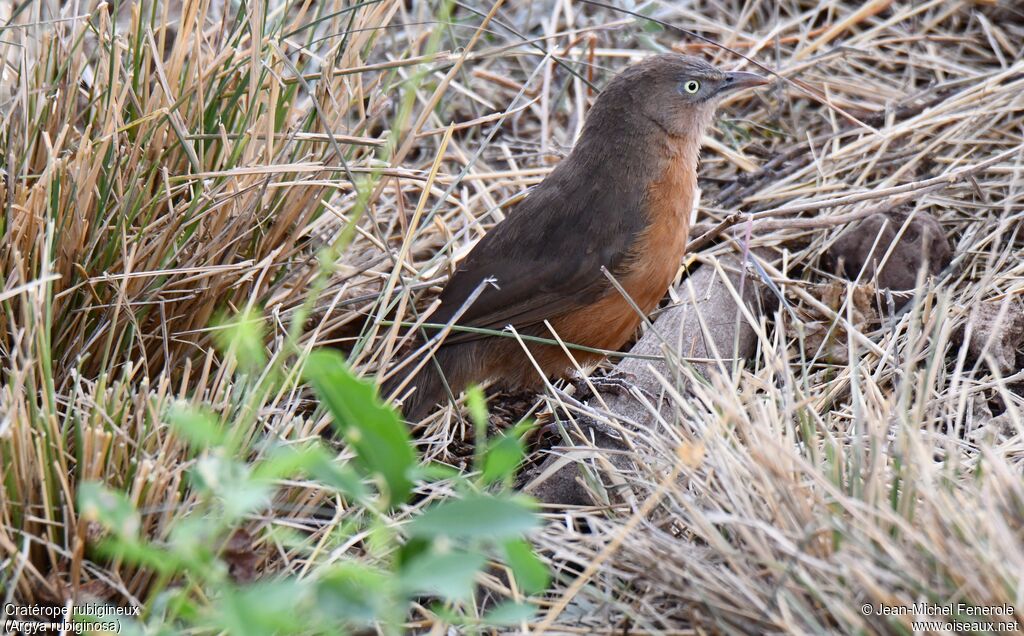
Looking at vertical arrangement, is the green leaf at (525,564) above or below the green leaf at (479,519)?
below

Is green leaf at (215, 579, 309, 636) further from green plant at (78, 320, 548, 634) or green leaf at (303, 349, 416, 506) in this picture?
green leaf at (303, 349, 416, 506)

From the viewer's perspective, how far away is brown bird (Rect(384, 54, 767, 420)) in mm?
3869

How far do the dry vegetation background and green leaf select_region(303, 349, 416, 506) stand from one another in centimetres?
25

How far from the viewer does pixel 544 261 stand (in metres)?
3.91

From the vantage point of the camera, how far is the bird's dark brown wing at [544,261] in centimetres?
386

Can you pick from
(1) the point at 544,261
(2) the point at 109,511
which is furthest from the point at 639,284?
(2) the point at 109,511

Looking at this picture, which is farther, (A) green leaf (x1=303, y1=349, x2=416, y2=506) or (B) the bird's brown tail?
(B) the bird's brown tail

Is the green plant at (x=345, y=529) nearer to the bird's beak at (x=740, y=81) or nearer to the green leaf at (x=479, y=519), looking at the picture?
the green leaf at (x=479, y=519)

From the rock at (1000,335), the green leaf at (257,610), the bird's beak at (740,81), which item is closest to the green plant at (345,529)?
the green leaf at (257,610)

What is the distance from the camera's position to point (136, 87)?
3.37 m

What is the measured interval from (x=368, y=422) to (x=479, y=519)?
265 millimetres

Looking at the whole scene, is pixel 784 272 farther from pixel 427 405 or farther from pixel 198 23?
pixel 198 23

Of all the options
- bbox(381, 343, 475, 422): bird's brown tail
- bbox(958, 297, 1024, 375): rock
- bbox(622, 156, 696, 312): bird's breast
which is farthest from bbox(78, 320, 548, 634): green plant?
bbox(958, 297, 1024, 375): rock

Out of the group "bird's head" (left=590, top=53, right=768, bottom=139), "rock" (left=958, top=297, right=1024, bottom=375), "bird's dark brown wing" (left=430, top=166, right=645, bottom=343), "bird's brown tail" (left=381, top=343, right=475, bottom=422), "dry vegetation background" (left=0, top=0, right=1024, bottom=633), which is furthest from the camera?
"bird's head" (left=590, top=53, right=768, bottom=139)
